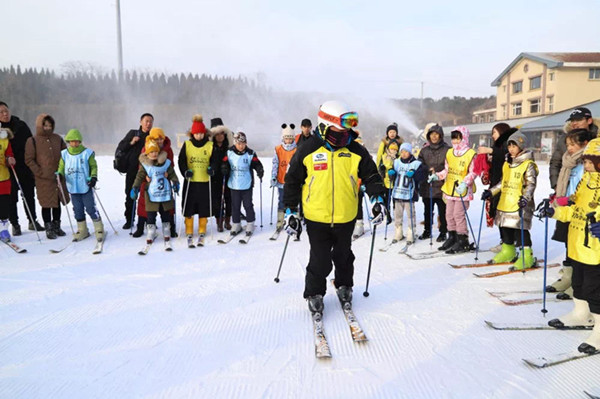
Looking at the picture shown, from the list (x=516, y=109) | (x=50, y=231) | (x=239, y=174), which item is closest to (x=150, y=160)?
(x=239, y=174)

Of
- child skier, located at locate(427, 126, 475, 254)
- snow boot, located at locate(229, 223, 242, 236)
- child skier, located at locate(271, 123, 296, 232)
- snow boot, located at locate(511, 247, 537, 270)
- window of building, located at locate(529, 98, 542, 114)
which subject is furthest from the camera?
window of building, located at locate(529, 98, 542, 114)

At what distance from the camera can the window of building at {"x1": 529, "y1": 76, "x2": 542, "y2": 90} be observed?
106ft

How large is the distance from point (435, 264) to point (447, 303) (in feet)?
4.50

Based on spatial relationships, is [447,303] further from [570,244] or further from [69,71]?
[69,71]

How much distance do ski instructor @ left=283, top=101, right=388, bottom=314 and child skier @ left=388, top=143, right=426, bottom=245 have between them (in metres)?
2.68

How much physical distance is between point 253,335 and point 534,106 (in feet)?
122

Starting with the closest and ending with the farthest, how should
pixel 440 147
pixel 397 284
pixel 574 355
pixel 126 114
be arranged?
pixel 574 355
pixel 397 284
pixel 440 147
pixel 126 114

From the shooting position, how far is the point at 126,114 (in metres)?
56.1

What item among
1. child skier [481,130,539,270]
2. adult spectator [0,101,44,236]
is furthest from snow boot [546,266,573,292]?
adult spectator [0,101,44,236]

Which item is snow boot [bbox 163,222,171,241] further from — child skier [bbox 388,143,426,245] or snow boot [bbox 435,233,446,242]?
snow boot [bbox 435,233,446,242]

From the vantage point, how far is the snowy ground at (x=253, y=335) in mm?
2436

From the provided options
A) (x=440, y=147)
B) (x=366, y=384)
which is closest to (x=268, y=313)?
(x=366, y=384)

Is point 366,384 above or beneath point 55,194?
beneath

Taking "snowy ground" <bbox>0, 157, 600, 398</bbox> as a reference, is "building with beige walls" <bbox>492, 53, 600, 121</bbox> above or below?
above
